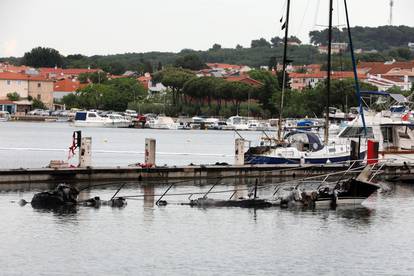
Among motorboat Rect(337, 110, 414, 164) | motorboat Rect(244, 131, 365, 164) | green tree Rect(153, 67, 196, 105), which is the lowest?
motorboat Rect(244, 131, 365, 164)

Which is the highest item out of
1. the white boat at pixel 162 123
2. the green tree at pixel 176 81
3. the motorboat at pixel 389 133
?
the green tree at pixel 176 81

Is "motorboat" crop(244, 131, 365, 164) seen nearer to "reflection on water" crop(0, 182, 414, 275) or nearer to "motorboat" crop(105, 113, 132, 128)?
"reflection on water" crop(0, 182, 414, 275)

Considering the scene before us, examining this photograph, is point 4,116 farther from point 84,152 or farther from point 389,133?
point 84,152

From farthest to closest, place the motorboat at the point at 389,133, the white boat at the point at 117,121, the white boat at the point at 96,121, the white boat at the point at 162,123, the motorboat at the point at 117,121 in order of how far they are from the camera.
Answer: the motorboat at the point at 117,121 < the white boat at the point at 117,121 < the white boat at the point at 96,121 < the white boat at the point at 162,123 < the motorboat at the point at 389,133

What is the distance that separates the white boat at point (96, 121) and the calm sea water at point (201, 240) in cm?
11516

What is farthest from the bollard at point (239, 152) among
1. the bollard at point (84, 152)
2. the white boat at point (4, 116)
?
the white boat at point (4, 116)

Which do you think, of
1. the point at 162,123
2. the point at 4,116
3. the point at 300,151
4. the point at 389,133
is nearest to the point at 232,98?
the point at 162,123

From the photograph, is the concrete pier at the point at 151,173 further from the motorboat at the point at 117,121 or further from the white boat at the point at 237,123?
the motorboat at the point at 117,121

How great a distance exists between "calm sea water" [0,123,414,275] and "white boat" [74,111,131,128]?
115 metres

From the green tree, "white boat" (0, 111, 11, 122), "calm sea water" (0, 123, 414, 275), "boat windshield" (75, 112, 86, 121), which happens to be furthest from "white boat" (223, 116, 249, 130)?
"calm sea water" (0, 123, 414, 275)

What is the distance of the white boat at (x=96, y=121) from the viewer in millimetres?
164750

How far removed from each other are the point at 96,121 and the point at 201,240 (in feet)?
417

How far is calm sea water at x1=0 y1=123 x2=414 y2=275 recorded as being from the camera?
1367 inches

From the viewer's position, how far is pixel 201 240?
3922 centimetres
